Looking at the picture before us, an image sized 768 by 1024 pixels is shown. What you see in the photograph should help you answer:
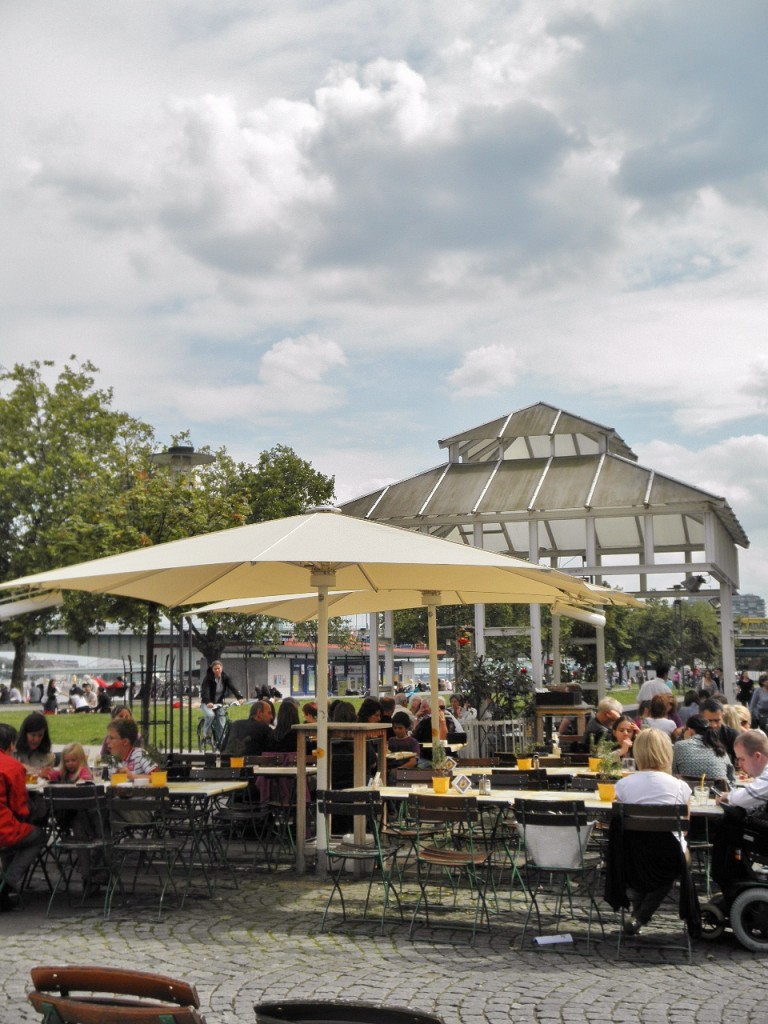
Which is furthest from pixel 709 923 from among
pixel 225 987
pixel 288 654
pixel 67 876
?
pixel 288 654

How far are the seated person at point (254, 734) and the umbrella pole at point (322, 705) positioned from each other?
2738mm

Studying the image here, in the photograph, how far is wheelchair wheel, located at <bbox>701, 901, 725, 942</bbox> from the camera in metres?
7.03

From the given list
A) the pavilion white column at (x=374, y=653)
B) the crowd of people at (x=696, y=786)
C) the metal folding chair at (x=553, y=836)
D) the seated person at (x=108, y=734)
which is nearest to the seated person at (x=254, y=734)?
the seated person at (x=108, y=734)

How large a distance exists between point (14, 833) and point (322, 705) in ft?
8.11

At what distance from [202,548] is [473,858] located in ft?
9.66

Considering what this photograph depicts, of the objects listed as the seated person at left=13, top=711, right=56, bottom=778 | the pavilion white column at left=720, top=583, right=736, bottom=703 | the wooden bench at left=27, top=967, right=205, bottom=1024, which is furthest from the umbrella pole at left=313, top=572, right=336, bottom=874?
the pavilion white column at left=720, top=583, right=736, bottom=703

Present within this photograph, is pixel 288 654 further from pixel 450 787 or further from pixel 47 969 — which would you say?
pixel 47 969

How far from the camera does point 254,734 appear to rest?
12055 millimetres

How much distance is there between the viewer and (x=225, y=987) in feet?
19.6

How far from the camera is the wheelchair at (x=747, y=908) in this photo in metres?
6.86

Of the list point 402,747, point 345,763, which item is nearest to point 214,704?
point 402,747

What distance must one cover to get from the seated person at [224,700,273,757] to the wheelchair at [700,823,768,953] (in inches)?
228

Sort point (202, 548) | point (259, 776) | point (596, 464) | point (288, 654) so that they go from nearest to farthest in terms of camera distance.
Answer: point (202, 548) < point (259, 776) < point (596, 464) < point (288, 654)

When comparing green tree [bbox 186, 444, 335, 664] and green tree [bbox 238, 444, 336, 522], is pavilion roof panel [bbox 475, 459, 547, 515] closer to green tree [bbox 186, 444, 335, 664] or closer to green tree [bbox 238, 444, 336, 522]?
green tree [bbox 186, 444, 335, 664]
